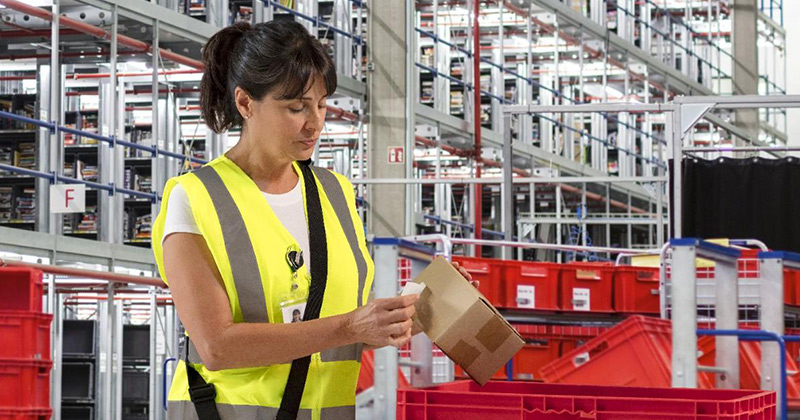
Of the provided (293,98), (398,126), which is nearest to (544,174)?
(398,126)

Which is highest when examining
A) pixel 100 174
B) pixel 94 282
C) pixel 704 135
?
pixel 704 135

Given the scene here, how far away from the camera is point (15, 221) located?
12664 mm

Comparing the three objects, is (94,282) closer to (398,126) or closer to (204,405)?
(398,126)

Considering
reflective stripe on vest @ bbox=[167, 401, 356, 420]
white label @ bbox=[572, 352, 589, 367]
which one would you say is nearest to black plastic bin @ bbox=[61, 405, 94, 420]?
white label @ bbox=[572, 352, 589, 367]

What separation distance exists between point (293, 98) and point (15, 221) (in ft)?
36.7

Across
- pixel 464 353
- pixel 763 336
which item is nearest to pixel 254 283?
pixel 464 353

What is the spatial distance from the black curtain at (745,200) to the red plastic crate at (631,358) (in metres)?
3.06

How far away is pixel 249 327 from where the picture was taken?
2006 millimetres

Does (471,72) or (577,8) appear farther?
(577,8)

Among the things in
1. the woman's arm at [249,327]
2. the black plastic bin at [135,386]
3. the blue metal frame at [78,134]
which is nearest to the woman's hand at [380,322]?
the woman's arm at [249,327]

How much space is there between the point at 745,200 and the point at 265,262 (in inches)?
311

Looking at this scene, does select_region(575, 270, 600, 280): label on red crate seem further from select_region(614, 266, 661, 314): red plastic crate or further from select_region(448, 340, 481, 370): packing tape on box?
select_region(448, 340, 481, 370): packing tape on box

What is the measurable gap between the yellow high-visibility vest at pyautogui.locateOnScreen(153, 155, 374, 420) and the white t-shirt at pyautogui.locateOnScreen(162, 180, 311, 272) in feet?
0.04

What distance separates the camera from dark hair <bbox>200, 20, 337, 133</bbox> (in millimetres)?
2104
